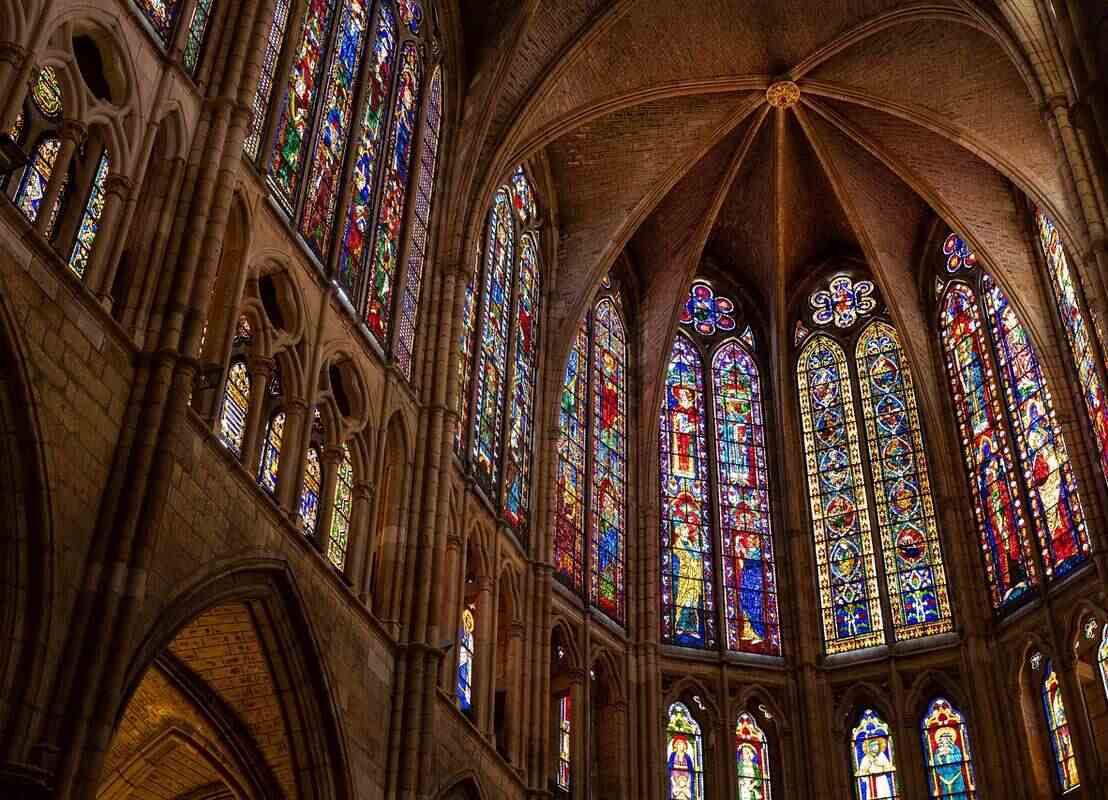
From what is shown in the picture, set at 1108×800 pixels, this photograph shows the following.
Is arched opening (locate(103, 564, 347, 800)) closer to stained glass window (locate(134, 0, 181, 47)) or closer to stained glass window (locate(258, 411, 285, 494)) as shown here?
stained glass window (locate(258, 411, 285, 494))

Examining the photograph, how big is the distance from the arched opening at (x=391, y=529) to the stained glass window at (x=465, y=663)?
161 centimetres

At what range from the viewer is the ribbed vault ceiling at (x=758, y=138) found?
19.2 meters

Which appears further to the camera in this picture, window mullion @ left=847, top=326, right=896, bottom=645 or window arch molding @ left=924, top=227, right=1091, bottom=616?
window mullion @ left=847, top=326, right=896, bottom=645

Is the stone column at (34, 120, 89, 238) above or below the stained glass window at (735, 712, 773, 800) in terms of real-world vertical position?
above

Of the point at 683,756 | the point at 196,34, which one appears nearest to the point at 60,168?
the point at 196,34

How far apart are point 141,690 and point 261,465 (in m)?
2.53

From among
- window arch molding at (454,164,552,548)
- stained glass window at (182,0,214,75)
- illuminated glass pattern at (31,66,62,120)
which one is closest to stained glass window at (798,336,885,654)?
window arch molding at (454,164,552,548)

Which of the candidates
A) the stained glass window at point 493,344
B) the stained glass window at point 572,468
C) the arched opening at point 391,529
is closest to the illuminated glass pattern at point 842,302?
the stained glass window at point 572,468

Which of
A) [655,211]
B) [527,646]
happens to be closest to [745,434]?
[655,211]

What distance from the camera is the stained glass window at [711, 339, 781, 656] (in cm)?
2175

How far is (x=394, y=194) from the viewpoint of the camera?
16312 millimetres

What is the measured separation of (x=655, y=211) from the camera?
23.7 m

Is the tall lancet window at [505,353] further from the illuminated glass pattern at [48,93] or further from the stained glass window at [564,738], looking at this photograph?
the illuminated glass pattern at [48,93]

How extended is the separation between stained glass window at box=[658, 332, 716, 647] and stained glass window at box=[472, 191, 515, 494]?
4.67 meters
